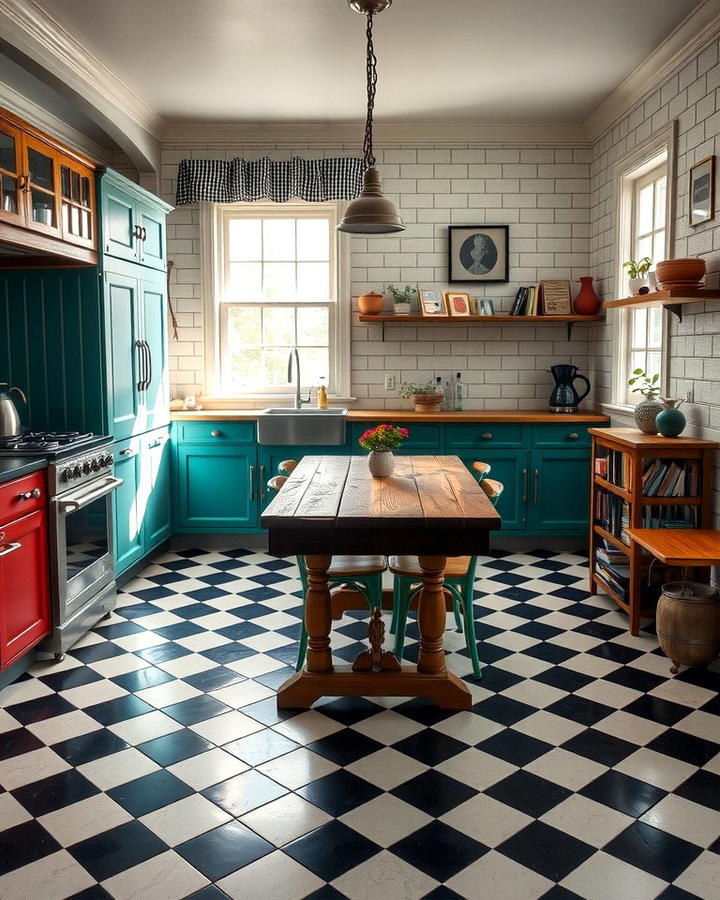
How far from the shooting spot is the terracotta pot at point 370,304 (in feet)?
20.4

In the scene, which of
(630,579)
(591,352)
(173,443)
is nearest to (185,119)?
(173,443)

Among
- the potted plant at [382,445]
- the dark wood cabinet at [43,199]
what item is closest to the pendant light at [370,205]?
the potted plant at [382,445]

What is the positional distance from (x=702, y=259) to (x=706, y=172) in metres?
0.44

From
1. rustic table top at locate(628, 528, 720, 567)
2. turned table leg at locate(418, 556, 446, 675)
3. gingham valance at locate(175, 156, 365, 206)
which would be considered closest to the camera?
turned table leg at locate(418, 556, 446, 675)

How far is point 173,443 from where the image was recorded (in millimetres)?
5996

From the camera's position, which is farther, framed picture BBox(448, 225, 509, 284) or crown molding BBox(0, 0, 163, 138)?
framed picture BBox(448, 225, 509, 284)

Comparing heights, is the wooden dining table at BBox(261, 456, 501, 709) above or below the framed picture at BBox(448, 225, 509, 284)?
below

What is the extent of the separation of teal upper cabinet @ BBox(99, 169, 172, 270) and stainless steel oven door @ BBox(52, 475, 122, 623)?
141 centimetres

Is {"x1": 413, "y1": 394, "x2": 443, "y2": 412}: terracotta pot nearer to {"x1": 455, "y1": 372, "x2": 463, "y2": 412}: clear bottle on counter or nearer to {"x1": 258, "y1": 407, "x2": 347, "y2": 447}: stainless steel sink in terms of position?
{"x1": 455, "y1": 372, "x2": 463, "y2": 412}: clear bottle on counter

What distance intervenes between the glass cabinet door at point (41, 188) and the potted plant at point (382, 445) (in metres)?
1.87

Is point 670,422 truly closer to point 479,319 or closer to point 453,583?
point 453,583

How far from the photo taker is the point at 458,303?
6.30 metres

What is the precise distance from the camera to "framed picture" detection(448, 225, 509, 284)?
638 centimetres

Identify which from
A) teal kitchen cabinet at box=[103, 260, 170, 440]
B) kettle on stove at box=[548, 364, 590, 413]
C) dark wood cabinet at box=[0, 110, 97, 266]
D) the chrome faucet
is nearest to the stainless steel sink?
the chrome faucet
